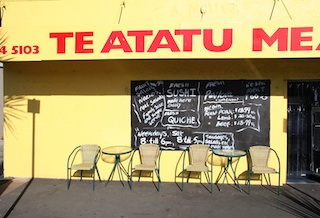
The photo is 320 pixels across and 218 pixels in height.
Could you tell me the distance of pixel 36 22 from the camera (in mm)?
6637

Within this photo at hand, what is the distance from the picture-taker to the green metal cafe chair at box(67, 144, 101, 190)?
6.15 m

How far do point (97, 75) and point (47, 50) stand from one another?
1.22 m

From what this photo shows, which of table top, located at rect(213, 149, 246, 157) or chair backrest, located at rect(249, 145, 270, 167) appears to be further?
chair backrest, located at rect(249, 145, 270, 167)

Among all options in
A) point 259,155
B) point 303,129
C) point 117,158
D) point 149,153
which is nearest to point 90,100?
point 117,158

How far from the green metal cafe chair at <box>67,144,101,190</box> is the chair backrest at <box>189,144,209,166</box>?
200 centimetres

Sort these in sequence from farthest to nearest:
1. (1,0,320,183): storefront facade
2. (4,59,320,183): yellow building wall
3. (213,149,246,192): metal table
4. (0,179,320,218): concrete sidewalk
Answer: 1. (4,59,320,183): yellow building wall
2. (213,149,246,192): metal table
3. (1,0,320,183): storefront facade
4. (0,179,320,218): concrete sidewalk

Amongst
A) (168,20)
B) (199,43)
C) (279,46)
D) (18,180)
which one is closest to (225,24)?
(199,43)

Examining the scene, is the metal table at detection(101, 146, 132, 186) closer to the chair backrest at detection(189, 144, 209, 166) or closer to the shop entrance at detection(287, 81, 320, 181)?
the chair backrest at detection(189, 144, 209, 166)

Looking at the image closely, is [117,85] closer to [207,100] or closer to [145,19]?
[145,19]

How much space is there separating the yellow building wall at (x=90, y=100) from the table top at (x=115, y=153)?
0.12 metres

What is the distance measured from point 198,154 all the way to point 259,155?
4.06ft

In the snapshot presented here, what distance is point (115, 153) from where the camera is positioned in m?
6.02

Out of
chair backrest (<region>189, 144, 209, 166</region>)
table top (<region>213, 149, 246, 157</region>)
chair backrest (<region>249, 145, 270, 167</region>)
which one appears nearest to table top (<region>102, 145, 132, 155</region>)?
chair backrest (<region>189, 144, 209, 166</region>)

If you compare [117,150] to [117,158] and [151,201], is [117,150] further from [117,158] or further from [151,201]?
[151,201]
